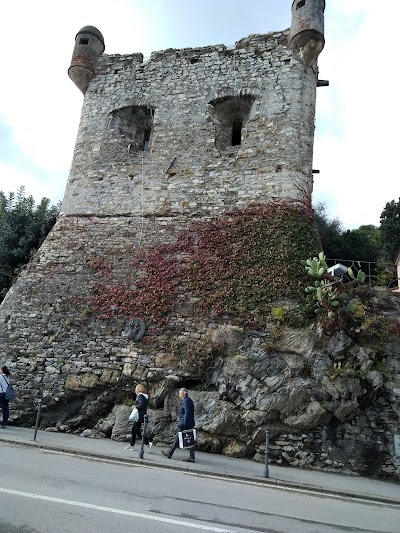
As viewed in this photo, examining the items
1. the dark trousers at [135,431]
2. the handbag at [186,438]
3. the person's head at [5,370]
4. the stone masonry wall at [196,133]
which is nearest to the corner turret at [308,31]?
the stone masonry wall at [196,133]

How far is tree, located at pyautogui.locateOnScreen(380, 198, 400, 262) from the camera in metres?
28.0

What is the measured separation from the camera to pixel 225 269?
11727 millimetres

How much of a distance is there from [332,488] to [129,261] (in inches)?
320

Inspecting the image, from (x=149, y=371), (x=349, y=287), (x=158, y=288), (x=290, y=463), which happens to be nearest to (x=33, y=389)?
(x=149, y=371)

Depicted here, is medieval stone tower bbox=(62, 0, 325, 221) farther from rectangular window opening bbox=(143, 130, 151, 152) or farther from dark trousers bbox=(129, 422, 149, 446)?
dark trousers bbox=(129, 422, 149, 446)

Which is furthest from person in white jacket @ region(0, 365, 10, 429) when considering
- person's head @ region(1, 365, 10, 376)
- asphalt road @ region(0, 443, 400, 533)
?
asphalt road @ region(0, 443, 400, 533)

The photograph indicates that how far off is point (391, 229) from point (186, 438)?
2541 centimetres

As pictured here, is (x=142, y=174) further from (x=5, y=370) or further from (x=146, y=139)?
(x=5, y=370)

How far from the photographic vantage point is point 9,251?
53.2ft

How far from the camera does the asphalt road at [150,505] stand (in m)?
4.39

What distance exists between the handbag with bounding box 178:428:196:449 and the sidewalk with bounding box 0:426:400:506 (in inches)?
12.8

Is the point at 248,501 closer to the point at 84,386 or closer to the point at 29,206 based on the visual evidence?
the point at 84,386

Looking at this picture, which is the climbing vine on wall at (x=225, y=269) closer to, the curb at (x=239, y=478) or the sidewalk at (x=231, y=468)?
the sidewalk at (x=231, y=468)

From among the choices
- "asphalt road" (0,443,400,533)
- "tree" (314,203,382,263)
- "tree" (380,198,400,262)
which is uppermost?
"tree" (380,198,400,262)
